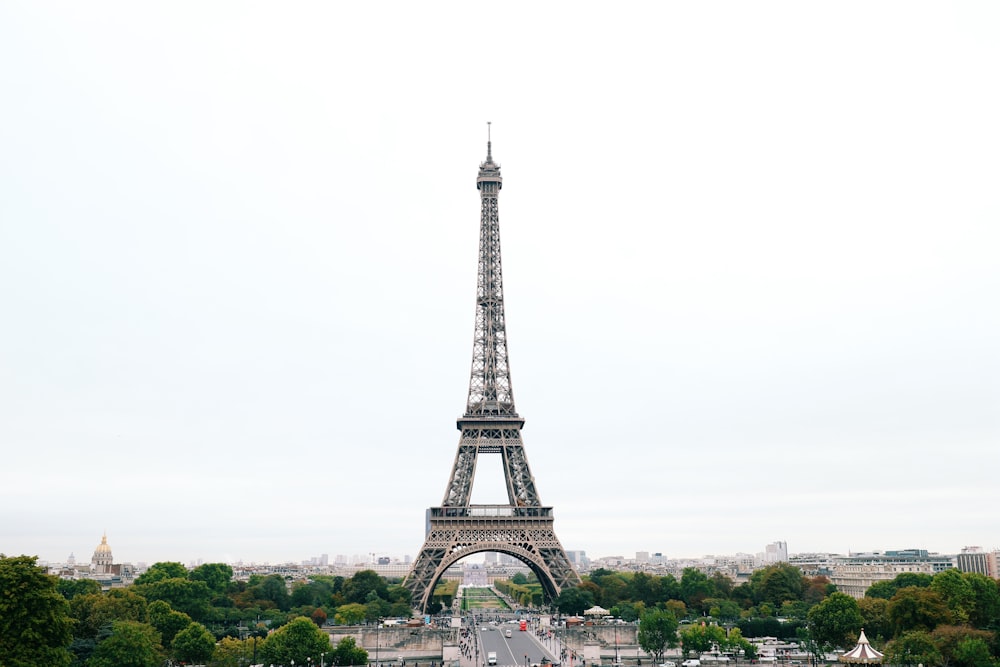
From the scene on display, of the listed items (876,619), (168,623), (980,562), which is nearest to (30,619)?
(168,623)

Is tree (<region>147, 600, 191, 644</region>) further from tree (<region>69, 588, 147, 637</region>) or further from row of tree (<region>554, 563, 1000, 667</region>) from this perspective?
row of tree (<region>554, 563, 1000, 667</region>)

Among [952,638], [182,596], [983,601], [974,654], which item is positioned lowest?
[974,654]

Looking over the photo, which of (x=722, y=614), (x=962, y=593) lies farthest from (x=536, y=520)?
(x=962, y=593)

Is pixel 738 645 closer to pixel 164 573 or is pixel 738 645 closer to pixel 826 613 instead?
pixel 826 613

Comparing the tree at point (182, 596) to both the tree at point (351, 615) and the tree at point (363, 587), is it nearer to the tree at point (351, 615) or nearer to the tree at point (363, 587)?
the tree at point (351, 615)

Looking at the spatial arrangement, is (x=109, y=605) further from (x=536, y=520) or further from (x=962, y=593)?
(x=962, y=593)

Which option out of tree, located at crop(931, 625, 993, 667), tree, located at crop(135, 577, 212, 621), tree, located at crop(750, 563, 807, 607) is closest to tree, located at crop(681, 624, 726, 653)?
tree, located at crop(931, 625, 993, 667)

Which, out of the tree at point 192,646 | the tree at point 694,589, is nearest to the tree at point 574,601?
the tree at point 694,589
